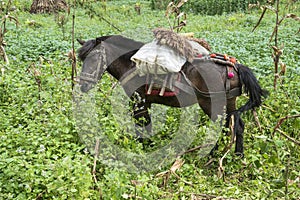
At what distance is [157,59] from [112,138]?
1047 millimetres

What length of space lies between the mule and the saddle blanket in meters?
0.21

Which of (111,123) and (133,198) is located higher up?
(111,123)

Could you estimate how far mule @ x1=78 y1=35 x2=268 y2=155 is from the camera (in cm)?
505

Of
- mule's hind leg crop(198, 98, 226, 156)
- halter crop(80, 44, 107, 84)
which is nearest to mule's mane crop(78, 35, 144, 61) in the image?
halter crop(80, 44, 107, 84)

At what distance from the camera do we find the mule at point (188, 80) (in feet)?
16.6

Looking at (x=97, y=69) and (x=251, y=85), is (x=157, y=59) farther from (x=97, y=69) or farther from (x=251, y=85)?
(x=251, y=85)

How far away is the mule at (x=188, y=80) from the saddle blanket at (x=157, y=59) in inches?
8.2

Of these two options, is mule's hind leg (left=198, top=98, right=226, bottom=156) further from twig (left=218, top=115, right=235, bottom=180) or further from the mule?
twig (left=218, top=115, right=235, bottom=180)

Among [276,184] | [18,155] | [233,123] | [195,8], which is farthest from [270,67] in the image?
[195,8]

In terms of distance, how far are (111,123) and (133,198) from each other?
122cm

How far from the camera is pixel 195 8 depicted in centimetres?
1553

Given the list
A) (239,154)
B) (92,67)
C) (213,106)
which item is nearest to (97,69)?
(92,67)

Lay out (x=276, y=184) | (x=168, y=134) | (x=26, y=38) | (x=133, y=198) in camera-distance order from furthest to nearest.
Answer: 1. (x=26, y=38)
2. (x=168, y=134)
3. (x=133, y=198)
4. (x=276, y=184)

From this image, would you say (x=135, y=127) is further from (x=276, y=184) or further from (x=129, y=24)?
(x=129, y=24)
